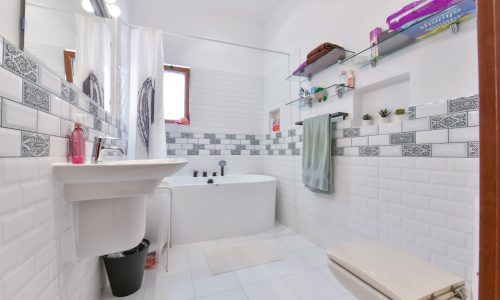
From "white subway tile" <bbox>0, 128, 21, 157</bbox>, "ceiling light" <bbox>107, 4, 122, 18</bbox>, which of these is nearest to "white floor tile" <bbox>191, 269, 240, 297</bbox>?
"white subway tile" <bbox>0, 128, 21, 157</bbox>

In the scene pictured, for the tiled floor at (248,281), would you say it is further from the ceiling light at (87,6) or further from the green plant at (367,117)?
the ceiling light at (87,6)

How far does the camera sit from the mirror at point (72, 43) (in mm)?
744

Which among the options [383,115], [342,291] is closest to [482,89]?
[383,115]

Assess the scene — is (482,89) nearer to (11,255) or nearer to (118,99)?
(11,255)

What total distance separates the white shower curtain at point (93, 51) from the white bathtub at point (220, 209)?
3.77ft

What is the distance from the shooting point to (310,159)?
2.28 m

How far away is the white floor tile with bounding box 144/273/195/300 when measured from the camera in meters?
1.50

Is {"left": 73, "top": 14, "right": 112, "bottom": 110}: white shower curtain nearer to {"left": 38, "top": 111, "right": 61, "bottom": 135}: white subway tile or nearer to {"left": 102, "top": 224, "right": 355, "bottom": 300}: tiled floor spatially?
{"left": 38, "top": 111, "right": 61, "bottom": 135}: white subway tile

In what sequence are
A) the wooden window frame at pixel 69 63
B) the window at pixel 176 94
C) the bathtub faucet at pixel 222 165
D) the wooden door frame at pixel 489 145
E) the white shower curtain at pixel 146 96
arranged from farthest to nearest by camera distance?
the bathtub faucet at pixel 222 165 < the window at pixel 176 94 < the white shower curtain at pixel 146 96 < the wooden window frame at pixel 69 63 < the wooden door frame at pixel 489 145

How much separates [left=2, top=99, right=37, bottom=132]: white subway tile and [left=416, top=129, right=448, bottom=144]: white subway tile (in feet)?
6.23

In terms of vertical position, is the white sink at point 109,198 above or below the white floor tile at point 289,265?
above

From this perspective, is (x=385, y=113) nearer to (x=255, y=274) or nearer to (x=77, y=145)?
(x=255, y=274)

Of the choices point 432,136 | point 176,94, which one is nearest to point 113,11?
point 176,94

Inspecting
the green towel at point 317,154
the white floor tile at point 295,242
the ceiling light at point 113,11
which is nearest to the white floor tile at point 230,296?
the white floor tile at point 295,242
